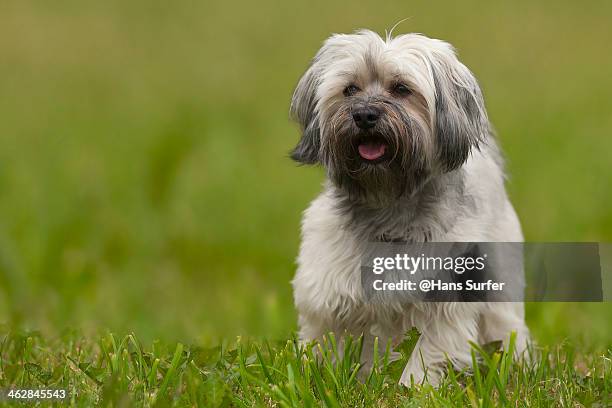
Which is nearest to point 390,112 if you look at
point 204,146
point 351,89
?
point 351,89

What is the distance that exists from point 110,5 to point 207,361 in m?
12.6

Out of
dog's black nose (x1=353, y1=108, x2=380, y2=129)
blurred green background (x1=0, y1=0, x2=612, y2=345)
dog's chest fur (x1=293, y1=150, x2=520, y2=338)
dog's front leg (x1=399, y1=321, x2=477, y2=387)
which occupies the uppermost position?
blurred green background (x1=0, y1=0, x2=612, y2=345)

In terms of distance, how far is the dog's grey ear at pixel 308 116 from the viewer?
5.09 m

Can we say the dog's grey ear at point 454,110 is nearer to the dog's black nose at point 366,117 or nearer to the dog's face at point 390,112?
the dog's face at point 390,112

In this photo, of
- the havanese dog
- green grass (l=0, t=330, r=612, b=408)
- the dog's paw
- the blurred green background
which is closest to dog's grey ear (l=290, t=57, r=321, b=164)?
the havanese dog

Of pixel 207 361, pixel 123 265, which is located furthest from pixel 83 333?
pixel 123 265

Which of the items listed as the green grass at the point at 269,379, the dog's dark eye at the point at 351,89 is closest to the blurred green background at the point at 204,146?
the green grass at the point at 269,379

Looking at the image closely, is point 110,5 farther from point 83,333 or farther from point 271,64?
point 83,333

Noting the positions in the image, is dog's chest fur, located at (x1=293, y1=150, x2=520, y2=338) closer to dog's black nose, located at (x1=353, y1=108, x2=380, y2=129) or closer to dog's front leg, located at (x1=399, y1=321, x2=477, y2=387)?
dog's front leg, located at (x1=399, y1=321, x2=477, y2=387)

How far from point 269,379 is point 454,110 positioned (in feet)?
4.53

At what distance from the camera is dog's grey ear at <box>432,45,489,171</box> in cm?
488

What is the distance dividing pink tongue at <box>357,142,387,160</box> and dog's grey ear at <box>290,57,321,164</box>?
28cm

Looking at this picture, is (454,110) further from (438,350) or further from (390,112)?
(438,350)

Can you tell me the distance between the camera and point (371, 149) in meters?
4.84
